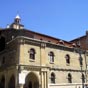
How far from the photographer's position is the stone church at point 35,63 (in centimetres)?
3491

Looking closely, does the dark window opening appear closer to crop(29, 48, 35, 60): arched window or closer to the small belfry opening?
crop(29, 48, 35, 60): arched window

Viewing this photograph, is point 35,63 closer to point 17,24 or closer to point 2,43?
point 2,43

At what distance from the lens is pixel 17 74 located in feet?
111

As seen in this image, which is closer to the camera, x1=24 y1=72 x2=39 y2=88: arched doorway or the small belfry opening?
x1=24 y1=72 x2=39 y2=88: arched doorway

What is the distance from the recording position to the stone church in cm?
3491

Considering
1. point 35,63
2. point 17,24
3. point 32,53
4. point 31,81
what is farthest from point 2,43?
point 17,24

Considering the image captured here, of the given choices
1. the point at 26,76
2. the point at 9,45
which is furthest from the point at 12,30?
the point at 26,76

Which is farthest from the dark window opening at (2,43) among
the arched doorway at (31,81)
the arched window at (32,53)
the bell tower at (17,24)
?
the bell tower at (17,24)

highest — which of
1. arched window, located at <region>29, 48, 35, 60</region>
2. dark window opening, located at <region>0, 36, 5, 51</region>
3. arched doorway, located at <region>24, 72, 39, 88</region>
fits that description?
dark window opening, located at <region>0, 36, 5, 51</region>

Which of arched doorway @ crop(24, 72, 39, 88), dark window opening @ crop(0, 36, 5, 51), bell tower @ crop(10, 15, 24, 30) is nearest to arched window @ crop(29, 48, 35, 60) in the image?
arched doorway @ crop(24, 72, 39, 88)

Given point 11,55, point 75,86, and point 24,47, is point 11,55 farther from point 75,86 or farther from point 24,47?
point 75,86

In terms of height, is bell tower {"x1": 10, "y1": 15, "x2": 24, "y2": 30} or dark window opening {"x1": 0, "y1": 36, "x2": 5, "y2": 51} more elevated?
bell tower {"x1": 10, "y1": 15, "x2": 24, "y2": 30}

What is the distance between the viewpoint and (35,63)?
36125mm

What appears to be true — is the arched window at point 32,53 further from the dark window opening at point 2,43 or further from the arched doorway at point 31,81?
the dark window opening at point 2,43
